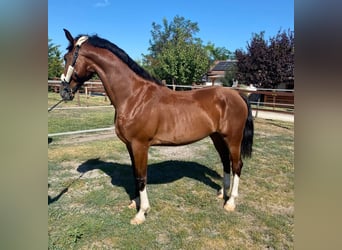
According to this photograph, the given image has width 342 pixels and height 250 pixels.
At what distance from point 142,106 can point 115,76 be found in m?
0.39

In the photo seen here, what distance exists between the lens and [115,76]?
2.49 meters

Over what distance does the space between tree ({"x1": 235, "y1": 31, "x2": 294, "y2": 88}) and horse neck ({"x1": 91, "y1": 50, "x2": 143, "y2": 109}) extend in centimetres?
1686

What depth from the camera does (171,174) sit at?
380 centimetres

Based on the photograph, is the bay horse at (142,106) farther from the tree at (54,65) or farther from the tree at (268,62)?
the tree at (268,62)

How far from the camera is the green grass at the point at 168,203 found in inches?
87.6

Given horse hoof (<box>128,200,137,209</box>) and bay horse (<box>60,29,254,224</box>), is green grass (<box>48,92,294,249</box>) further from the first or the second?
bay horse (<box>60,29,254,224</box>)

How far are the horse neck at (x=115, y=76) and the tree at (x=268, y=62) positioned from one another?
1686cm

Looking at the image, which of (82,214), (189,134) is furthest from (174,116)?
(82,214)

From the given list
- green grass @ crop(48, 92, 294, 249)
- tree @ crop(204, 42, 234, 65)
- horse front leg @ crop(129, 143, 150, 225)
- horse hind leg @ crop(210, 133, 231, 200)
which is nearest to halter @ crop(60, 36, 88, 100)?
horse front leg @ crop(129, 143, 150, 225)

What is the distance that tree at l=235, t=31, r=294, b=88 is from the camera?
1744cm

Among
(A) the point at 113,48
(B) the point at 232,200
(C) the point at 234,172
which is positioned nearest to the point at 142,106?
(A) the point at 113,48

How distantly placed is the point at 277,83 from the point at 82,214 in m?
17.8
